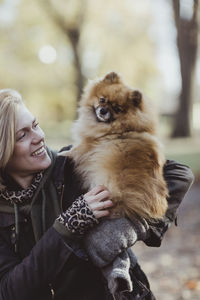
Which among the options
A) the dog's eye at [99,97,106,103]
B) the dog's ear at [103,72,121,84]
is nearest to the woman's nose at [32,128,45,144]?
the dog's eye at [99,97,106,103]

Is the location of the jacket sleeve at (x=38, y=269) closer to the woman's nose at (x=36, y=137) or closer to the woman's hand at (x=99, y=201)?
the woman's hand at (x=99, y=201)

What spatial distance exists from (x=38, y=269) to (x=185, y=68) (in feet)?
48.1

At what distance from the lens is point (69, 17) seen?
17.7 meters

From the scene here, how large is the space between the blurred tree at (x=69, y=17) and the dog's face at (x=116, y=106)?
1488 cm

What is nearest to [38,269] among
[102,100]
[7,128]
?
[7,128]

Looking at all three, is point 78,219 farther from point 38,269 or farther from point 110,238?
point 38,269

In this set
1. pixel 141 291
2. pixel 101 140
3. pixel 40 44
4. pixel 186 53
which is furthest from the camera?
pixel 40 44

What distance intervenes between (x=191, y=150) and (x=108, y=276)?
38.5ft

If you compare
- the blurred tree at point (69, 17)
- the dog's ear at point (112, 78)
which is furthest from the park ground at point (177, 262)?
the blurred tree at point (69, 17)

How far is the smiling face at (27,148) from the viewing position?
2.06 metres

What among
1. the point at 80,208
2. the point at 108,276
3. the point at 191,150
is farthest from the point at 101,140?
the point at 191,150

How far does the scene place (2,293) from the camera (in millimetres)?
1831

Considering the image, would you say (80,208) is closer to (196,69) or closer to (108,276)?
(108,276)

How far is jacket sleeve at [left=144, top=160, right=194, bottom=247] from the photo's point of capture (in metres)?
2.03
